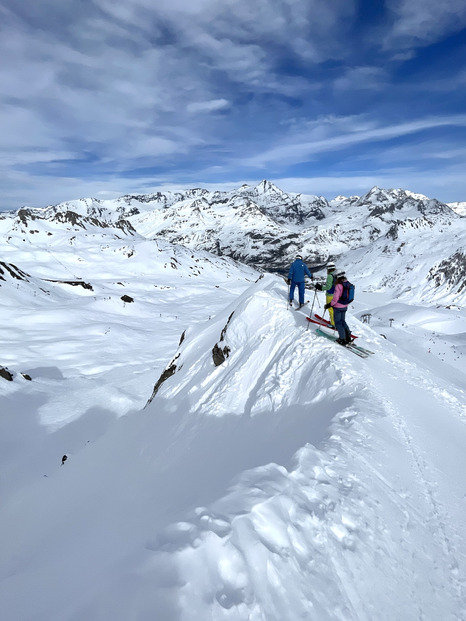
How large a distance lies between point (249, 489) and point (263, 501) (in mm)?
341

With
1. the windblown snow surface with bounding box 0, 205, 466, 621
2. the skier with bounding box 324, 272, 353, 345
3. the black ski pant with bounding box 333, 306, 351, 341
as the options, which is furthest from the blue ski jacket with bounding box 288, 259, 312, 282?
the black ski pant with bounding box 333, 306, 351, 341

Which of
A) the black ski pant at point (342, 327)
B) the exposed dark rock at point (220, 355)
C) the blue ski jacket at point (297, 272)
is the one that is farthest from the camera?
the blue ski jacket at point (297, 272)

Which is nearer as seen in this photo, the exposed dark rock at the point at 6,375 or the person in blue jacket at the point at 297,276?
the person in blue jacket at the point at 297,276

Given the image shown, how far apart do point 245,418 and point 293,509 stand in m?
4.44

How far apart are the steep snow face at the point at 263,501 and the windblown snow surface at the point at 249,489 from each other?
0.02 m

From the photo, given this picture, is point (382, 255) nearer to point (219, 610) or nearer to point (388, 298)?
point (388, 298)

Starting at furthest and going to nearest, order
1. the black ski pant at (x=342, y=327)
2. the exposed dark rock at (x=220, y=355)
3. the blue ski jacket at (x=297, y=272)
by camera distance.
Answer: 1. the blue ski jacket at (x=297, y=272)
2. the exposed dark rock at (x=220, y=355)
3. the black ski pant at (x=342, y=327)

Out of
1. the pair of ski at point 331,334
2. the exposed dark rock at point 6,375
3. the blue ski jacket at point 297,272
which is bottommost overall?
the exposed dark rock at point 6,375

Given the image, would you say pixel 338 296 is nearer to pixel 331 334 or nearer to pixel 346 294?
pixel 346 294

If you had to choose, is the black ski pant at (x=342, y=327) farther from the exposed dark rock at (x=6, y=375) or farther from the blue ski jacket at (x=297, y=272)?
the exposed dark rock at (x=6, y=375)

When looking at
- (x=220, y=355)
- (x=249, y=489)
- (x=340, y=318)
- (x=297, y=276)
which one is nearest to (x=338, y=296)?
(x=340, y=318)

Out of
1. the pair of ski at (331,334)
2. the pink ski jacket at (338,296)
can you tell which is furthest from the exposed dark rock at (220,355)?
the pink ski jacket at (338,296)

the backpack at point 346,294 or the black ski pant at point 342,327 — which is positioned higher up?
the backpack at point 346,294

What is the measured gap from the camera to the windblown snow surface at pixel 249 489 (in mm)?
2949
